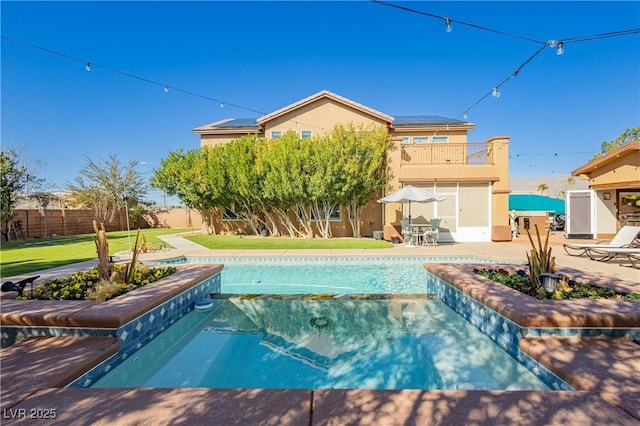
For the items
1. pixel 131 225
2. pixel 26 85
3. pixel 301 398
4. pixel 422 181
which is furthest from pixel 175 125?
pixel 301 398

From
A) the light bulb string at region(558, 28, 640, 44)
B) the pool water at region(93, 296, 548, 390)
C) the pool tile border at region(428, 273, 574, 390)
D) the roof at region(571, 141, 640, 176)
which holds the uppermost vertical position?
the light bulb string at region(558, 28, 640, 44)

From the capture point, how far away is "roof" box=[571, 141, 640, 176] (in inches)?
570

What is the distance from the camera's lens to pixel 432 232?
14.2m

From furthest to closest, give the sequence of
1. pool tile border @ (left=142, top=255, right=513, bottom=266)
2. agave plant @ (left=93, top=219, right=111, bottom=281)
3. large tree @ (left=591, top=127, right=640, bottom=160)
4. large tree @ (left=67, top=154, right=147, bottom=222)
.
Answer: large tree @ (left=591, top=127, right=640, bottom=160) < large tree @ (left=67, top=154, right=147, bottom=222) < pool tile border @ (left=142, top=255, right=513, bottom=266) < agave plant @ (left=93, top=219, right=111, bottom=281)

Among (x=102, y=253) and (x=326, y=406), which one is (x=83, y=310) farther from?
(x=326, y=406)

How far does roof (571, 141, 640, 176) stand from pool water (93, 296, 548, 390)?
1610 cm

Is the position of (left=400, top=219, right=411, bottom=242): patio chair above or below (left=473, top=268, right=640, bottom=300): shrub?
above

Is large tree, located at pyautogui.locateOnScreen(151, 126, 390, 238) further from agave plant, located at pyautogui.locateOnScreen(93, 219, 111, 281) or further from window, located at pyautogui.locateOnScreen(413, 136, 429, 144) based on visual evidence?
agave plant, located at pyautogui.locateOnScreen(93, 219, 111, 281)

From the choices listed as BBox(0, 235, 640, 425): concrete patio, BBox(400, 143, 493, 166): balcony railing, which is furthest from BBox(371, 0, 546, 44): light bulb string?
BBox(400, 143, 493, 166): balcony railing

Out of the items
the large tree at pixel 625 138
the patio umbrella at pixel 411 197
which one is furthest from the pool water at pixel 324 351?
the large tree at pixel 625 138

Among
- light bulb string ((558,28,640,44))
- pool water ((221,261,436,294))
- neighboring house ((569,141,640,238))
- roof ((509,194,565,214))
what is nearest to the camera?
pool water ((221,261,436,294))

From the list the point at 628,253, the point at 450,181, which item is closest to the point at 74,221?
the point at 450,181

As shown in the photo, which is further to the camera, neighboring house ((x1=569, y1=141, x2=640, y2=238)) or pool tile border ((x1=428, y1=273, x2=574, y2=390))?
neighboring house ((x1=569, y1=141, x2=640, y2=238))

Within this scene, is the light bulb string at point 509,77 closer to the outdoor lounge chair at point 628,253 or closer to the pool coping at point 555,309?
the outdoor lounge chair at point 628,253
